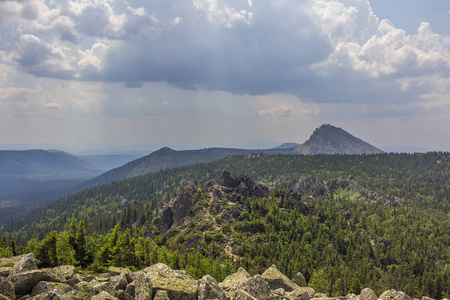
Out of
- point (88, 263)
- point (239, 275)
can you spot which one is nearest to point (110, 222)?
point (88, 263)

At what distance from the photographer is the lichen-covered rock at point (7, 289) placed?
23955 mm

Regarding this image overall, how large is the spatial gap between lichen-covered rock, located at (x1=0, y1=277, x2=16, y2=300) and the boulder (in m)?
11.1

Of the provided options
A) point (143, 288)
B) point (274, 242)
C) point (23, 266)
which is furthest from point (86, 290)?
point (274, 242)

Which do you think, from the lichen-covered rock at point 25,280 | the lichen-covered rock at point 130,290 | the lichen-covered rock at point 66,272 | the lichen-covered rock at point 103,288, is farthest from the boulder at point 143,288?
the lichen-covered rock at point 66,272

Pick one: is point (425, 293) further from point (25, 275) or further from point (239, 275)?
point (25, 275)

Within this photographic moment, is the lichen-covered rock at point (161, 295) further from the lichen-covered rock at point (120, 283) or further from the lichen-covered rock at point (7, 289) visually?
the lichen-covered rock at point (7, 289)

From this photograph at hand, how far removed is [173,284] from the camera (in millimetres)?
30672

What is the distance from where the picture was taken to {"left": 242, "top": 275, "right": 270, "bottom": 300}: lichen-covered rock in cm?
3325

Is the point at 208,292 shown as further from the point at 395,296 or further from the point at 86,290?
the point at 395,296

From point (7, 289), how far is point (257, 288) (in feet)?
87.2

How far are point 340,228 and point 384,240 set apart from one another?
2772cm

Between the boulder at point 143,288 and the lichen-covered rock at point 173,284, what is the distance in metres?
1.46

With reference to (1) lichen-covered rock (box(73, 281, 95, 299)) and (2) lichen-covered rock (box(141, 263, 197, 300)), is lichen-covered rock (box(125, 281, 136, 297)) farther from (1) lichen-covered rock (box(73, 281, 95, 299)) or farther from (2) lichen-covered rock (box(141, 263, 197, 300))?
(1) lichen-covered rock (box(73, 281, 95, 299))

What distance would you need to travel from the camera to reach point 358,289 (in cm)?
8838
